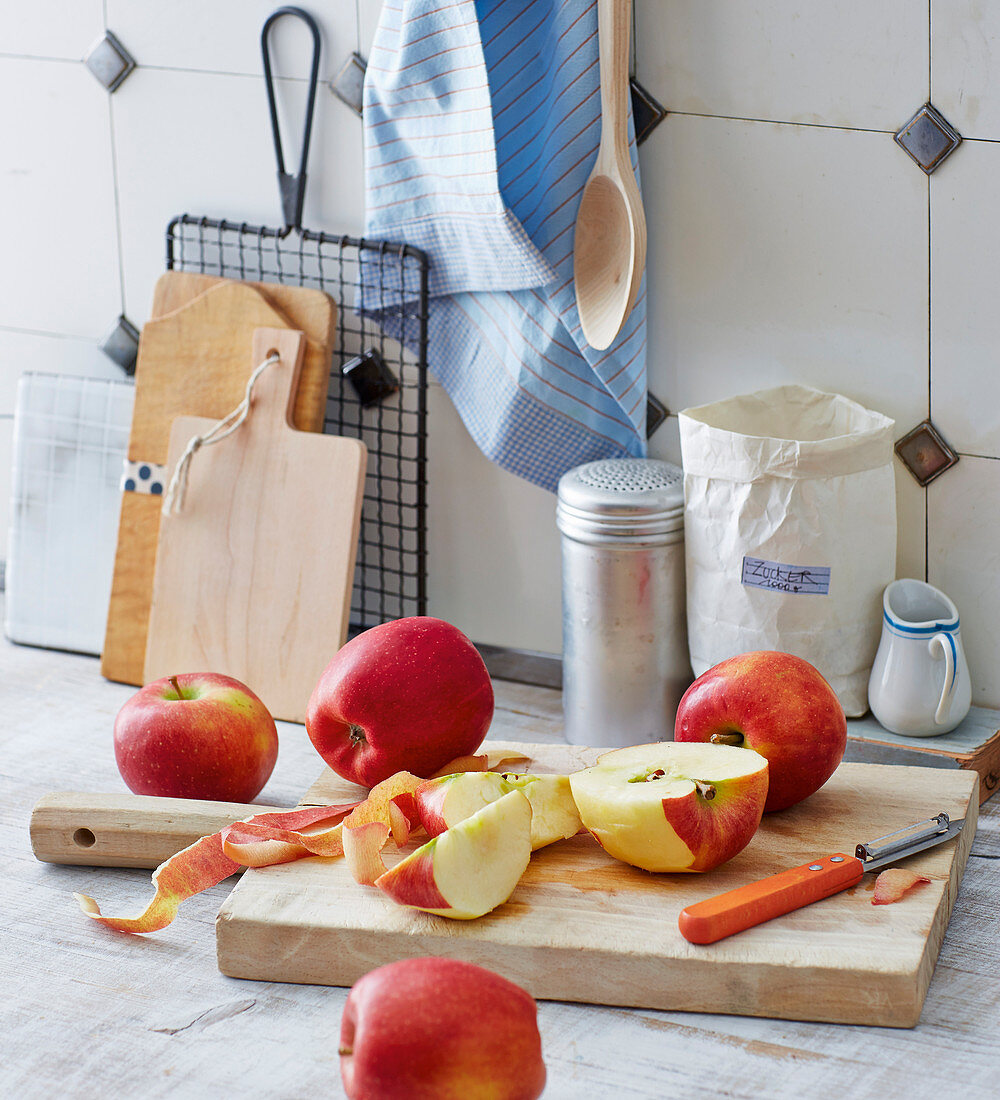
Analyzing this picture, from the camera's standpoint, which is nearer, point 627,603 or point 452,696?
point 452,696

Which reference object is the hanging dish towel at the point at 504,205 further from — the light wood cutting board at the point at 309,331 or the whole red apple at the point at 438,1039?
the whole red apple at the point at 438,1039

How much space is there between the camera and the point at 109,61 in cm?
121

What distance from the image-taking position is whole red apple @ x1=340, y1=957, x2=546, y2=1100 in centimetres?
56

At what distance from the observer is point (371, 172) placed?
3.54 ft

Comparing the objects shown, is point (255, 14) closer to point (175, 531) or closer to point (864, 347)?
point (175, 531)

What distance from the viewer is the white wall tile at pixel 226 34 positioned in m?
1.11

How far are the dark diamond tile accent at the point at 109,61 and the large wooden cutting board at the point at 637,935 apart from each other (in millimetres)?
814

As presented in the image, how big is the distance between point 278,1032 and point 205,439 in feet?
1.94

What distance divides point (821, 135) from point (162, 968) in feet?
2.40

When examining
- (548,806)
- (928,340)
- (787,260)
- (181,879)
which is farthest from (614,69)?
(181,879)

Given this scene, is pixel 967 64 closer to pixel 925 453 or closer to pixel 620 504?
pixel 925 453

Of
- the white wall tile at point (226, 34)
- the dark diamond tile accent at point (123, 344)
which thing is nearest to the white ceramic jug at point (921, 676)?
the white wall tile at point (226, 34)

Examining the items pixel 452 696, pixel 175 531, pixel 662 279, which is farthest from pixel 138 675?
pixel 662 279

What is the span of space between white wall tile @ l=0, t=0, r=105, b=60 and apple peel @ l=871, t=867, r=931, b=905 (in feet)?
3.37
